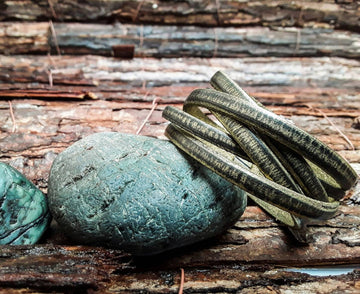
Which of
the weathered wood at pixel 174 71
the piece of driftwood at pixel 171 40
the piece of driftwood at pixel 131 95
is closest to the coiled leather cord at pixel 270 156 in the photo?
the piece of driftwood at pixel 131 95

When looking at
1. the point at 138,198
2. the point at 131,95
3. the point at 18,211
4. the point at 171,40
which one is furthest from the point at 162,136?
the point at 171,40

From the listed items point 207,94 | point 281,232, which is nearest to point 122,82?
point 207,94

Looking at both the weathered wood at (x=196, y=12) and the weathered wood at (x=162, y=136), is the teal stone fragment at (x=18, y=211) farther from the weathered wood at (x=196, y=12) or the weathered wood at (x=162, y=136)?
the weathered wood at (x=196, y=12)

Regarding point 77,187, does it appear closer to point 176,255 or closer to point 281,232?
point 176,255

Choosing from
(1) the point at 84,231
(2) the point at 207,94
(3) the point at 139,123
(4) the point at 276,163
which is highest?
(2) the point at 207,94

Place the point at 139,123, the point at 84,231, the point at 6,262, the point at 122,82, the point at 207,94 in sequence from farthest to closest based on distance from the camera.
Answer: the point at 122,82
the point at 139,123
the point at 207,94
the point at 84,231
the point at 6,262

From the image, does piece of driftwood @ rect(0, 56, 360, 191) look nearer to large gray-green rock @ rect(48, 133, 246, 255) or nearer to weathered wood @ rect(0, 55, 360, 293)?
weathered wood @ rect(0, 55, 360, 293)
